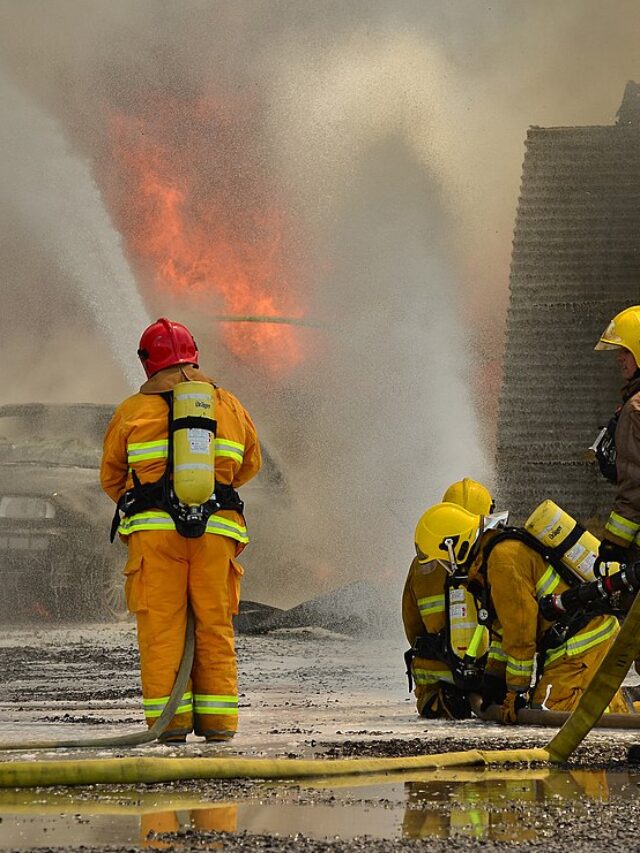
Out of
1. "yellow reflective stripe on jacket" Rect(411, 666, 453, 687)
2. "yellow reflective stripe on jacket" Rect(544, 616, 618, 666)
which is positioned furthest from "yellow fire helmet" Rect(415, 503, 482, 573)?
"yellow reflective stripe on jacket" Rect(544, 616, 618, 666)

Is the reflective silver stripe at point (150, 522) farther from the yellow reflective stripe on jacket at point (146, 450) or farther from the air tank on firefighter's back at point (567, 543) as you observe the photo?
the air tank on firefighter's back at point (567, 543)

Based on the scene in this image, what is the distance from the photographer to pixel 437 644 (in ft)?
20.8

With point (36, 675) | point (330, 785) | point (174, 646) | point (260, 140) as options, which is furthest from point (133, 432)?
point (260, 140)

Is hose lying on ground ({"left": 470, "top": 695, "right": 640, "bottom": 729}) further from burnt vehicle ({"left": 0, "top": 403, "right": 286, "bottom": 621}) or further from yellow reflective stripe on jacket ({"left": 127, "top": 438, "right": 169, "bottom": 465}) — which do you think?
burnt vehicle ({"left": 0, "top": 403, "right": 286, "bottom": 621})

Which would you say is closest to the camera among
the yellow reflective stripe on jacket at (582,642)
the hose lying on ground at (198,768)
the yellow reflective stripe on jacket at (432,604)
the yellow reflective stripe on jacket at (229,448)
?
the hose lying on ground at (198,768)

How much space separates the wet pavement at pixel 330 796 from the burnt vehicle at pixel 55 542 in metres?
4.94

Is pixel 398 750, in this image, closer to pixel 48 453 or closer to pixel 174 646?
pixel 174 646

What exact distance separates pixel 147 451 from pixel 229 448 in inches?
12.2

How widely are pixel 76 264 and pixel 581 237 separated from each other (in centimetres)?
578

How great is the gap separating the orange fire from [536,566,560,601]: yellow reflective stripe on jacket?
12338 millimetres

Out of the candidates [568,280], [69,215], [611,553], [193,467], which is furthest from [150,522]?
[568,280]

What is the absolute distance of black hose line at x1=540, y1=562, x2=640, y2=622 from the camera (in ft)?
16.9

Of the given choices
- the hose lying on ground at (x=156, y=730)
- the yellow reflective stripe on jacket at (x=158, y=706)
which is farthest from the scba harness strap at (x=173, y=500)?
the yellow reflective stripe on jacket at (x=158, y=706)

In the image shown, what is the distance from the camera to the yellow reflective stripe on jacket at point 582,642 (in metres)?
5.98
